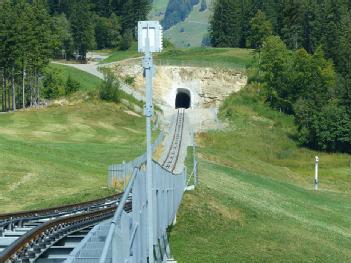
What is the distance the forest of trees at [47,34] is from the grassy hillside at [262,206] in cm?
2497

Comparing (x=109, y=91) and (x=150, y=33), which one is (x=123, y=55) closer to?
(x=109, y=91)

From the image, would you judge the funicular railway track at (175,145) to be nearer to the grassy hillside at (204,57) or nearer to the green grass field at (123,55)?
the grassy hillside at (204,57)

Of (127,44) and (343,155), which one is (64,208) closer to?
(343,155)

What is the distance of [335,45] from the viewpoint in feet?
384

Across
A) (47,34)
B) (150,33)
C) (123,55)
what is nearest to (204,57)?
(123,55)

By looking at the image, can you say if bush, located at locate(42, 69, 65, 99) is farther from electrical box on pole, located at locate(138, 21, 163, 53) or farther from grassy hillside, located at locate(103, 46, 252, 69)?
electrical box on pole, located at locate(138, 21, 163, 53)

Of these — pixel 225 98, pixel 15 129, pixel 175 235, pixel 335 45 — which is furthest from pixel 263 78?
pixel 175 235

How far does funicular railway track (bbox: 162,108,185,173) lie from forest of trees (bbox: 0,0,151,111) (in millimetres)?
18616

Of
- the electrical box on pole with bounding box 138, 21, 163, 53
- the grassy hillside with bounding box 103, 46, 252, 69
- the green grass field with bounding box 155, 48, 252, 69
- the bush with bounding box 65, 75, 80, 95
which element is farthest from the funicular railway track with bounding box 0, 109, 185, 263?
the grassy hillside with bounding box 103, 46, 252, 69

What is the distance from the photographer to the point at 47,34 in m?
92.3

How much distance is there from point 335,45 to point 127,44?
4728 cm

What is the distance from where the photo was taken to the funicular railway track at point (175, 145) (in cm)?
5431

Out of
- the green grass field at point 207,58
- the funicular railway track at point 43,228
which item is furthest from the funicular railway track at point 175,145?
the funicular railway track at point 43,228

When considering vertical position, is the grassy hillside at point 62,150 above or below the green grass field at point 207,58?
below
